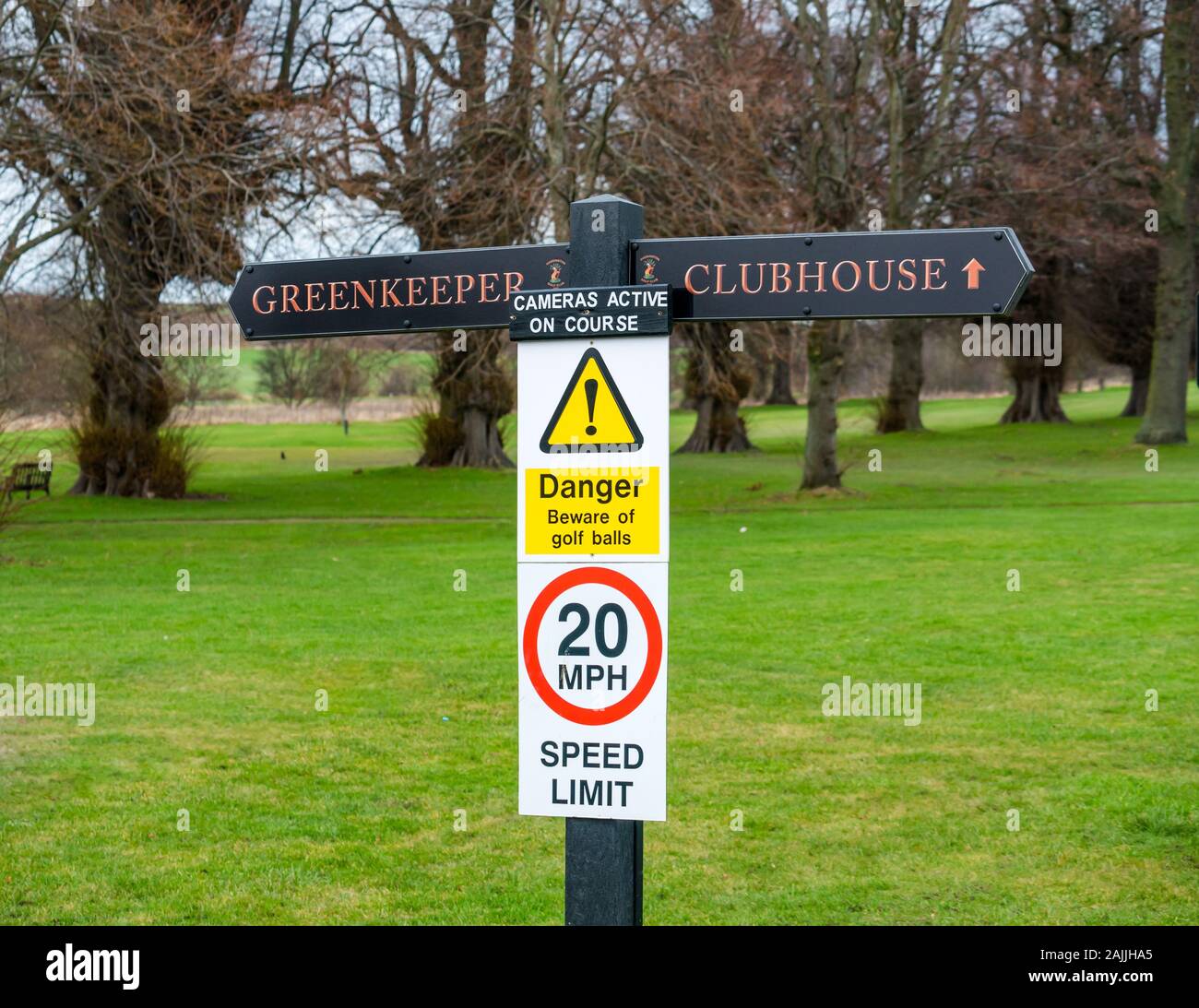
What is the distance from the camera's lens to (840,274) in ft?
13.9

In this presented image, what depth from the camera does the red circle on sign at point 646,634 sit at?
4.09 meters

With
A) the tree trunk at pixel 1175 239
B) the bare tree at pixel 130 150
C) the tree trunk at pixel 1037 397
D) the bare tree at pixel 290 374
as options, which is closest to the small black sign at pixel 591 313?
the bare tree at pixel 130 150

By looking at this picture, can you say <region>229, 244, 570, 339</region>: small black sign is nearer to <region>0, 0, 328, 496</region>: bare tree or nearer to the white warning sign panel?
the white warning sign panel

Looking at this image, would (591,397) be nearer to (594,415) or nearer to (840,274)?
(594,415)

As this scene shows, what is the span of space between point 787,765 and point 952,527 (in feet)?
49.1

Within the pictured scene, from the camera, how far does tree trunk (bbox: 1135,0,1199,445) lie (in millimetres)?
38781

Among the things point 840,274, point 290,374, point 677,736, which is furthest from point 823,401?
point 290,374

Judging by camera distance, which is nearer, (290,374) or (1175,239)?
(1175,239)

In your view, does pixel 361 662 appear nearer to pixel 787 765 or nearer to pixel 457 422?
pixel 787 765

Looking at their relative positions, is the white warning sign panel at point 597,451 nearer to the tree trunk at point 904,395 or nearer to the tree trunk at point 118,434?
the tree trunk at point 118,434

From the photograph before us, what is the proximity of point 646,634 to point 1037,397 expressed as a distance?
5576cm

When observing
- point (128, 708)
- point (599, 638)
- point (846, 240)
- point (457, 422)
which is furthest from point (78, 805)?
point (457, 422)

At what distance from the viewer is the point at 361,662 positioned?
12.7 meters

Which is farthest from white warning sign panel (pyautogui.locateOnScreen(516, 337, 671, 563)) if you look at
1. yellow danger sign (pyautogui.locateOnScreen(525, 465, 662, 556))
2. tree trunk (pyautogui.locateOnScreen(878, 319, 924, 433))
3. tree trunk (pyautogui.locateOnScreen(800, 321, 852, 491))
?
tree trunk (pyautogui.locateOnScreen(878, 319, 924, 433))
